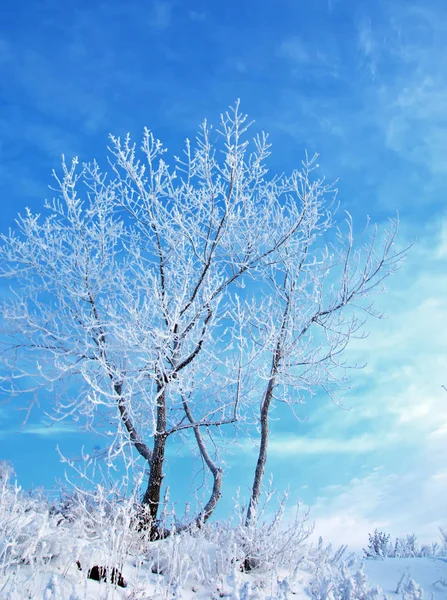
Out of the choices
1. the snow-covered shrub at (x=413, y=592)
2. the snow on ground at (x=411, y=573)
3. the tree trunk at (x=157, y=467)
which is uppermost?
the tree trunk at (x=157, y=467)

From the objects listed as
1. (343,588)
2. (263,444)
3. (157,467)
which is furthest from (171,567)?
(263,444)

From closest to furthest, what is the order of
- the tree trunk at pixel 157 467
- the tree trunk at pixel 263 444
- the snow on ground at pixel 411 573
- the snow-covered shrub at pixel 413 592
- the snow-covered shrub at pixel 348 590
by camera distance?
1. the snow-covered shrub at pixel 348 590
2. the snow-covered shrub at pixel 413 592
3. the snow on ground at pixel 411 573
4. the tree trunk at pixel 157 467
5. the tree trunk at pixel 263 444

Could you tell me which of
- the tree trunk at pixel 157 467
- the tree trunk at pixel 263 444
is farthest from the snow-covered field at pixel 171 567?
the tree trunk at pixel 263 444

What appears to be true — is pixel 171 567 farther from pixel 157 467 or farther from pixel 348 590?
pixel 157 467

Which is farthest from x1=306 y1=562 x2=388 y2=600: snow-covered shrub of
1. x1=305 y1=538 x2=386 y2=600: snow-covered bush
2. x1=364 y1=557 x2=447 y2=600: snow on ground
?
x1=364 y1=557 x2=447 y2=600: snow on ground

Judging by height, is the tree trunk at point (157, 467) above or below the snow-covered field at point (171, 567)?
above

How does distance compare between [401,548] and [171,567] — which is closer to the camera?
[171,567]

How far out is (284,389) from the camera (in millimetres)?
9688

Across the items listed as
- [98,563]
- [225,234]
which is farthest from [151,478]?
[225,234]

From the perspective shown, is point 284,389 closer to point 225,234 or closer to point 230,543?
point 225,234

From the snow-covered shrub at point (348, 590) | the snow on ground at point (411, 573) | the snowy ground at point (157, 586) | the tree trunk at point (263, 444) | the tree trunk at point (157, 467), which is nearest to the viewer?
the snowy ground at point (157, 586)

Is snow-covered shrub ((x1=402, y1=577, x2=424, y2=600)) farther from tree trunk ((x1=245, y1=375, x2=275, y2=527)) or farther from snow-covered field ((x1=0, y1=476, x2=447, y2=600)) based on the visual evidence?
tree trunk ((x1=245, y1=375, x2=275, y2=527))

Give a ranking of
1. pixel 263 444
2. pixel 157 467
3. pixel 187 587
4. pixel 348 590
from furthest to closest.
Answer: pixel 263 444
pixel 157 467
pixel 187 587
pixel 348 590

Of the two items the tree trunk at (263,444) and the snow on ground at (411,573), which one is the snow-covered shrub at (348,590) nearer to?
the snow on ground at (411,573)
